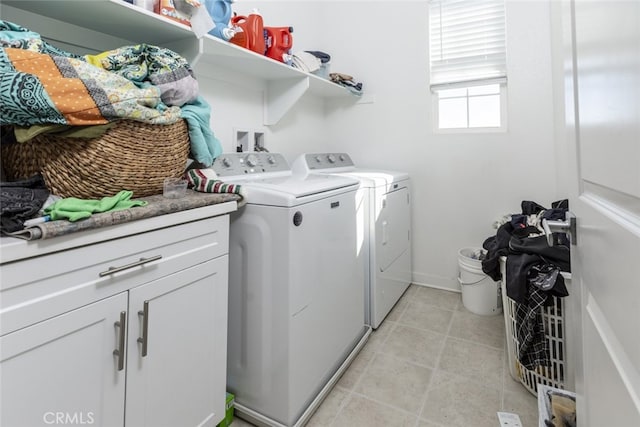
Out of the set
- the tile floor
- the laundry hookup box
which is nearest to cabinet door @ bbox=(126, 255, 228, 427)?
the laundry hookup box

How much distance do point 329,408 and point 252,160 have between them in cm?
131

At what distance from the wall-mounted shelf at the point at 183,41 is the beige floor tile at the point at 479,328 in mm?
1879

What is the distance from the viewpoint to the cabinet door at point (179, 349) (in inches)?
37.0

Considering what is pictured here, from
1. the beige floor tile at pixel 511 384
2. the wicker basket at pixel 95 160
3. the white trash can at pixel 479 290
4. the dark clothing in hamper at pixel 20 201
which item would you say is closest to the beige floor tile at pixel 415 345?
the beige floor tile at pixel 511 384

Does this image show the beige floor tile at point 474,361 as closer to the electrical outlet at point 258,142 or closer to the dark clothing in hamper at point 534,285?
the dark clothing in hamper at point 534,285

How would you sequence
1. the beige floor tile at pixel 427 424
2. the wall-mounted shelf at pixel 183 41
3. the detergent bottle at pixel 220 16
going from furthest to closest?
the detergent bottle at pixel 220 16, the beige floor tile at pixel 427 424, the wall-mounted shelf at pixel 183 41

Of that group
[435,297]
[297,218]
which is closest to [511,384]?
[435,297]

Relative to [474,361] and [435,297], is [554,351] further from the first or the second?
[435,297]

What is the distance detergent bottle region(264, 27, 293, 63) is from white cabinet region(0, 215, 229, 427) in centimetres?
121

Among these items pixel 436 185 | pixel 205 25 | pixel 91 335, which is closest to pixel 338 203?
pixel 205 25

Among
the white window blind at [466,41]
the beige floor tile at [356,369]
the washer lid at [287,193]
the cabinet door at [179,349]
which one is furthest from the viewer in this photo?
the white window blind at [466,41]

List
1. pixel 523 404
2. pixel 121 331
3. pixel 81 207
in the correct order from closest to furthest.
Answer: pixel 81 207 → pixel 121 331 → pixel 523 404

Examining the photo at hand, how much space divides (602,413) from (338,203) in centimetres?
118

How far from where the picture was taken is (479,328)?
7.02 ft
